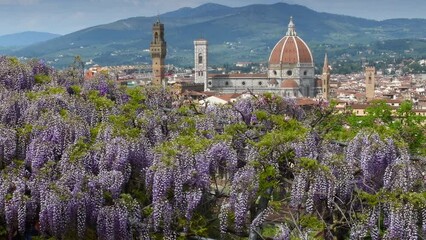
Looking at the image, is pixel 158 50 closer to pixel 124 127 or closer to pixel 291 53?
pixel 291 53

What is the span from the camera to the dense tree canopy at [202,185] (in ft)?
30.8

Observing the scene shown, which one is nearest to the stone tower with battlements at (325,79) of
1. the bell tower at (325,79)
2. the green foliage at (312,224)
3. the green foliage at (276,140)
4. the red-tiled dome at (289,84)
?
the bell tower at (325,79)

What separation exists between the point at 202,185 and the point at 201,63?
10801 centimetres

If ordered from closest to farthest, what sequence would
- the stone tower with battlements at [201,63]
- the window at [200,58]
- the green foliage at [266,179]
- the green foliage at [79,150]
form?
the green foliage at [266,179] < the green foliage at [79,150] < the stone tower with battlements at [201,63] < the window at [200,58]

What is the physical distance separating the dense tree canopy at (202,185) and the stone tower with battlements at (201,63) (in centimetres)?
10078

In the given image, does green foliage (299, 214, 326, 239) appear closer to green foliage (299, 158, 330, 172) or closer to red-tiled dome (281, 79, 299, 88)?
green foliage (299, 158, 330, 172)

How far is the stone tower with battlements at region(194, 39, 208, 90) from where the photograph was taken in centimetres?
11531

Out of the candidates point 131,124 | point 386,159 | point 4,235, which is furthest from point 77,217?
point 386,159

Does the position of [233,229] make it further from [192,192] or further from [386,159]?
[386,159]

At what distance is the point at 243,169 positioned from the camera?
10.0 meters

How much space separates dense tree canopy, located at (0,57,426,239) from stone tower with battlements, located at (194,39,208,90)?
10078 centimetres

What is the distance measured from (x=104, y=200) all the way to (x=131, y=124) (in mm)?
2929

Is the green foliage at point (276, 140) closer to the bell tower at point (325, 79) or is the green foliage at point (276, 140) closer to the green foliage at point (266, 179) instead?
the green foliage at point (266, 179)

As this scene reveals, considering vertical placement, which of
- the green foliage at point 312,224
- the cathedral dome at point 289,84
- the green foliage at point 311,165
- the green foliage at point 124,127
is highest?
the green foliage at point 124,127
